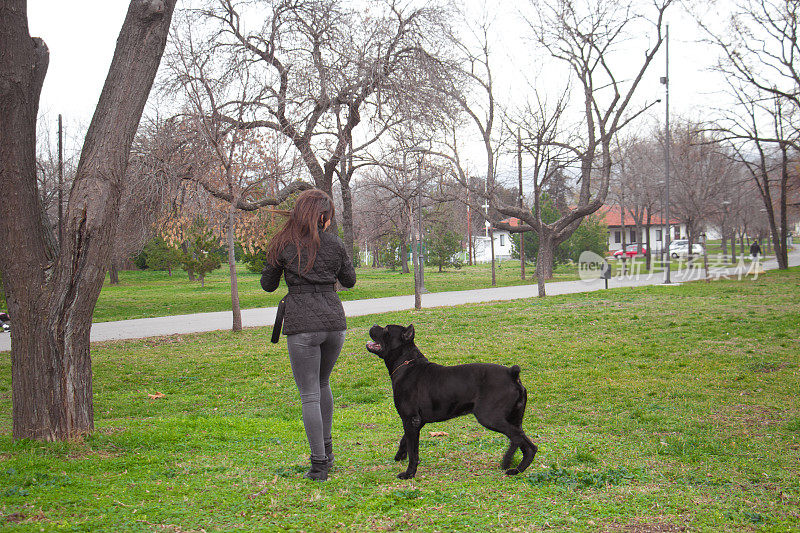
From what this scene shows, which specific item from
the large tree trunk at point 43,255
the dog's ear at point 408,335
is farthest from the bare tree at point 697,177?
the large tree trunk at point 43,255

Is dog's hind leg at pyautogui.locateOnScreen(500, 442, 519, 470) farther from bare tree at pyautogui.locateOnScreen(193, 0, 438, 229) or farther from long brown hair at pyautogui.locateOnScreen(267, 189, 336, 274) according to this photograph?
bare tree at pyautogui.locateOnScreen(193, 0, 438, 229)

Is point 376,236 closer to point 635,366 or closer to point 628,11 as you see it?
point 628,11

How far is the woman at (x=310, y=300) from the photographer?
4.20 metres

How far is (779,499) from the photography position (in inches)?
154

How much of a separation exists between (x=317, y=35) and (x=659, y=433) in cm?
1574

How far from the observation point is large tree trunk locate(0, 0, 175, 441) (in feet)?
17.2

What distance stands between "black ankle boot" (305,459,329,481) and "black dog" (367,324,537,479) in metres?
0.52

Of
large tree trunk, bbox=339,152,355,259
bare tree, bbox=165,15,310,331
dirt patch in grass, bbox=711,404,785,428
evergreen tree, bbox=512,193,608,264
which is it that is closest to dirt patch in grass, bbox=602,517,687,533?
dirt patch in grass, bbox=711,404,785,428

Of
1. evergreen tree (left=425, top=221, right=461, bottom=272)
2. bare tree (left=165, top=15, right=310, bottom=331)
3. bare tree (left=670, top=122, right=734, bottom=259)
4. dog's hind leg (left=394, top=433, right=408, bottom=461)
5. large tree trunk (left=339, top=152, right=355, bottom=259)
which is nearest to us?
dog's hind leg (left=394, top=433, right=408, bottom=461)

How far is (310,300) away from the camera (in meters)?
4.23

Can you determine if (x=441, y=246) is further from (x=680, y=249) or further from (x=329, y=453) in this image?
(x=329, y=453)

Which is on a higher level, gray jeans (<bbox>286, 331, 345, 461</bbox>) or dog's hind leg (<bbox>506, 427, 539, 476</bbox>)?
gray jeans (<bbox>286, 331, 345, 461</bbox>)

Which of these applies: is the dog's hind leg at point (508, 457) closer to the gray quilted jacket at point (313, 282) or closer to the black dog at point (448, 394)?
the black dog at point (448, 394)

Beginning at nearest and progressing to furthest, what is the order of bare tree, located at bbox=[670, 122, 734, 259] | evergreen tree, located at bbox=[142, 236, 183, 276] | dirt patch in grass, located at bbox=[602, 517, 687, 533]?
1. dirt patch in grass, located at bbox=[602, 517, 687, 533]
2. bare tree, located at bbox=[670, 122, 734, 259]
3. evergreen tree, located at bbox=[142, 236, 183, 276]
